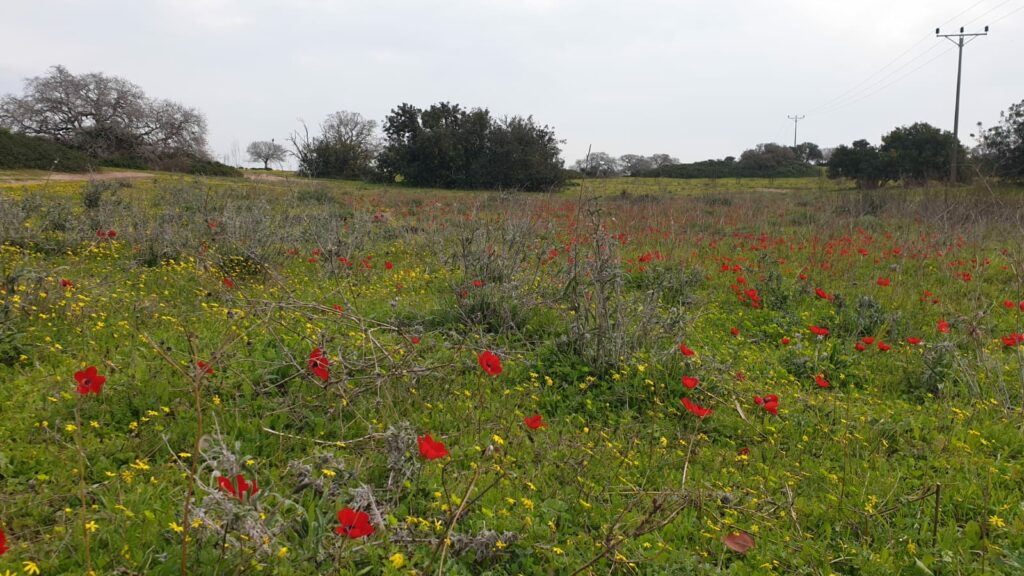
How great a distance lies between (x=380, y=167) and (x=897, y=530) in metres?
32.9

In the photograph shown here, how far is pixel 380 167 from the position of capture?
3303 cm

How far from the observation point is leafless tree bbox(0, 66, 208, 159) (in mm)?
30656

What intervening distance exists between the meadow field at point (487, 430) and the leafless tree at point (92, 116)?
30569 mm

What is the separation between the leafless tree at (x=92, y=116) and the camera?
1207 inches

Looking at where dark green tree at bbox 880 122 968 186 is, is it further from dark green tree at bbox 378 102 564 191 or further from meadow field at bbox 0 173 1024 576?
meadow field at bbox 0 173 1024 576

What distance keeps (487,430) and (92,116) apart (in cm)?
3790

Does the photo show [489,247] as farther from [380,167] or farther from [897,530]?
[380,167]

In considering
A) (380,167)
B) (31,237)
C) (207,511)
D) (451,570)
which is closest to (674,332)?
(451,570)

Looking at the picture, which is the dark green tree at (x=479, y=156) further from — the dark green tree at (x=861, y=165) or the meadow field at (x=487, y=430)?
the meadow field at (x=487, y=430)

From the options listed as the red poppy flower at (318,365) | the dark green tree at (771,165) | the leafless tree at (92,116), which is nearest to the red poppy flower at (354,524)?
the red poppy flower at (318,365)

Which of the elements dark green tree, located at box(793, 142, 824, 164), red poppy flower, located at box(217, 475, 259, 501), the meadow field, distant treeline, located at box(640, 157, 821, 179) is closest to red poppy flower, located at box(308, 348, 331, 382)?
the meadow field

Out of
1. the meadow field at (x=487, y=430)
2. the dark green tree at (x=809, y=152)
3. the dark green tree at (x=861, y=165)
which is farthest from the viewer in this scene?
the dark green tree at (x=809, y=152)

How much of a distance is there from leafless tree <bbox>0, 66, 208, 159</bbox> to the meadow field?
30569mm

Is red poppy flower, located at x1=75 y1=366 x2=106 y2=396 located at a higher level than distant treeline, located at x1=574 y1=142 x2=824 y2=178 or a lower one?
lower
